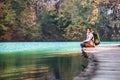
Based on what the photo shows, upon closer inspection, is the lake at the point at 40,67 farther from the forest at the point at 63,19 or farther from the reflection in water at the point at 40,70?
the forest at the point at 63,19

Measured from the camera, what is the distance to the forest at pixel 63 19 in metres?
39.5

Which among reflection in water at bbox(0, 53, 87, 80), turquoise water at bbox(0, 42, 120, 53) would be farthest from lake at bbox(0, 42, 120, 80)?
turquoise water at bbox(0, 42, 120, 53)

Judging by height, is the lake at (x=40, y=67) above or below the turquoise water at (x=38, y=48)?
above

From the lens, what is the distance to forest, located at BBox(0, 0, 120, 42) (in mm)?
39531

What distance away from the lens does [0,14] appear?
120ft

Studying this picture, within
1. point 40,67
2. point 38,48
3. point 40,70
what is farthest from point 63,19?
point 40,70

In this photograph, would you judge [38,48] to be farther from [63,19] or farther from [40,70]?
[40,70]

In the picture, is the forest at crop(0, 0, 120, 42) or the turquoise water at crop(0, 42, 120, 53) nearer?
the turquoise water at crop(0, 42, 120, 53)

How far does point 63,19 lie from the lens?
4016 cm

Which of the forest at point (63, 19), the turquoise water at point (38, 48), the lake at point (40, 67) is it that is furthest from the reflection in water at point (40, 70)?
the forest at point (63, 19)

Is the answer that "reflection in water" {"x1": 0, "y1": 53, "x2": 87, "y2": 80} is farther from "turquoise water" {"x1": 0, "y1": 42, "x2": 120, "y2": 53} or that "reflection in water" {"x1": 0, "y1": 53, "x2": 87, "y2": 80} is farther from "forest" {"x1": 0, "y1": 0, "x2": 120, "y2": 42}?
"forest" {"x1": 0, "y1": 0, "x2": 120, "y2": 42}

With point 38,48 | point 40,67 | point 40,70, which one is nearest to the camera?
point 40,70

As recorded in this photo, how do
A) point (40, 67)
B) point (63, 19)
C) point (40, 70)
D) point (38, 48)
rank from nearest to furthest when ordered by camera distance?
point (40, 70), point (40, 67), point (38, 48), point (63, 19)

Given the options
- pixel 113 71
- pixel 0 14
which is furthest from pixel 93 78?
pixel 0 14
